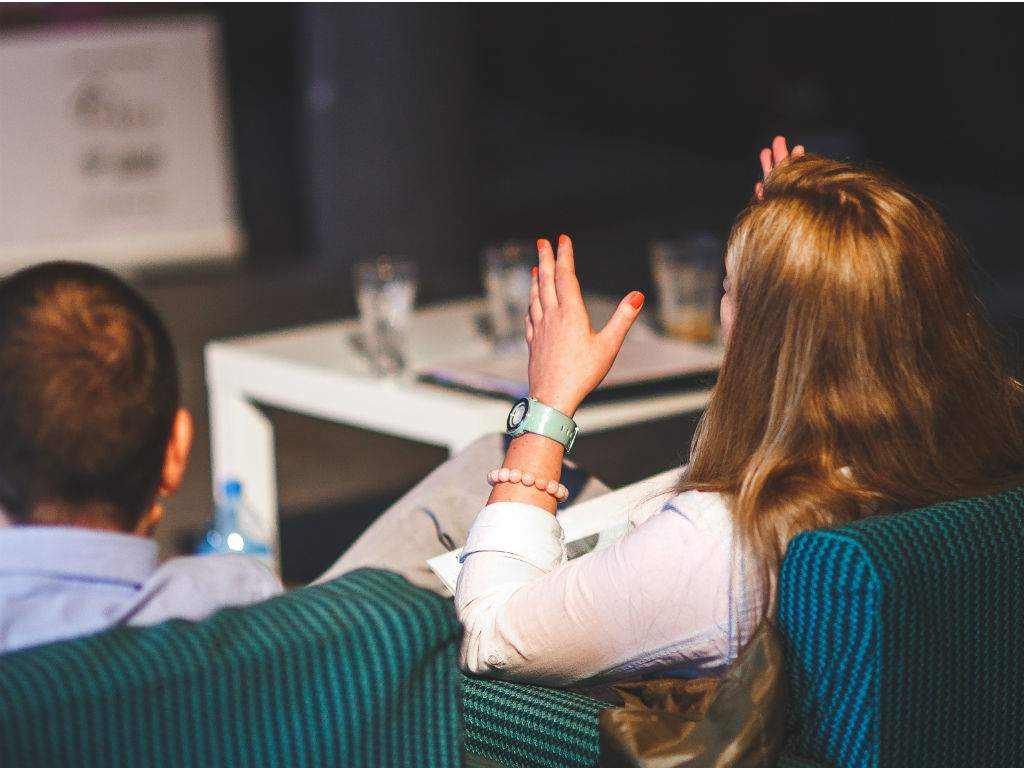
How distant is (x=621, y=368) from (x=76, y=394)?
1.56m

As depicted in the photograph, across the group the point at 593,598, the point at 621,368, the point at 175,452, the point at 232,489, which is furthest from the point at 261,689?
the point at 232,489

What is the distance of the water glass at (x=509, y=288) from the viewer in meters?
2.71

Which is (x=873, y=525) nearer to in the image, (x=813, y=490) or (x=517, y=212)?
(x=813, y=490)

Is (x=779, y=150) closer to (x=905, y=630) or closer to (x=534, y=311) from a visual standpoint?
(x=534, y=311)

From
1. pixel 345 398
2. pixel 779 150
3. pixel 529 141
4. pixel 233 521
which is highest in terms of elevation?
pixel 779 150

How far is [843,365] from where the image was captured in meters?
1.19

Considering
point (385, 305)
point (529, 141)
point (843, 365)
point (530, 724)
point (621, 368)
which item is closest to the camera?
point (843, 365)

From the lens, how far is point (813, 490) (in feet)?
3.88

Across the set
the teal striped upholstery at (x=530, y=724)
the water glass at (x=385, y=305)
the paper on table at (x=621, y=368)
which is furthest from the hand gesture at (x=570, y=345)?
the water glass at (x=385, y=305)

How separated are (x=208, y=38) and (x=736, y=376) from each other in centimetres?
615

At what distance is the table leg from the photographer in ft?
9.01

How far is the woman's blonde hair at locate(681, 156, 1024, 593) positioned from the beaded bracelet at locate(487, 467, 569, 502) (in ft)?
0.53

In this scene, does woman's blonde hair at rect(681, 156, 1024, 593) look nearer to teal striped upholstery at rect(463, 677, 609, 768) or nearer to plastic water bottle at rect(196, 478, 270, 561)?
teal striped upholstery at rect(463, 677, 609, 768)

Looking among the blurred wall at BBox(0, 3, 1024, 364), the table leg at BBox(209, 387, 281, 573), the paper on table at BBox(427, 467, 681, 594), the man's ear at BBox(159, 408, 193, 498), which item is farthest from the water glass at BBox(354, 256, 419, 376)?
the man's ear at BBox(159, 408, 193, 498)
